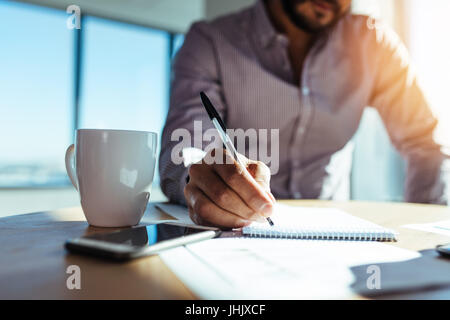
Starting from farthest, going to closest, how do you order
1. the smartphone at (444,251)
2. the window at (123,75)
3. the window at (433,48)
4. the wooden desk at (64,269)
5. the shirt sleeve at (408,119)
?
the window at (123,75)
the window at (433,48)
the shirt sleeve at (408,119)
the smartphone at (444,251)
the wooden desk at (64,269)

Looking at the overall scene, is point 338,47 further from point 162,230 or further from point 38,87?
point 38,87

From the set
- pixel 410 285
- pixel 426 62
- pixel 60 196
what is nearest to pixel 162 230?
pixel 410 285

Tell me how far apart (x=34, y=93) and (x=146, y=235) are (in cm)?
390

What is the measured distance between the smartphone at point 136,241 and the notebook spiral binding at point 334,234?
0.23ft

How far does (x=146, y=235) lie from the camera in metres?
0.37

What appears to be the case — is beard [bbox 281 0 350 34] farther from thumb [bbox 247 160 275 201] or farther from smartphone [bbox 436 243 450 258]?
smartphone [bbox 436 243 450 258]

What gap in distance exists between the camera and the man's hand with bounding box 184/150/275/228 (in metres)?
0.44

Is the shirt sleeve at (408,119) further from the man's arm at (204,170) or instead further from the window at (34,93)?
the window at (34,93)

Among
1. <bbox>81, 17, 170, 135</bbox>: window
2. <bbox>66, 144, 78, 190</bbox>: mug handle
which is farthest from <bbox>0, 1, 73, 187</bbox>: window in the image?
<bbox>66, 144, 78, 190</bbox>: mug handle

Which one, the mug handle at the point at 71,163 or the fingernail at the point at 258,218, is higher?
the mug handle at the point at 71,163

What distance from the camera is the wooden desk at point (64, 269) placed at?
0.24 metres

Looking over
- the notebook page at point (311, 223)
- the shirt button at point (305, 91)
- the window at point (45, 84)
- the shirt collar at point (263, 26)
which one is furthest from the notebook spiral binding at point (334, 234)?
the window at point (45, 84)

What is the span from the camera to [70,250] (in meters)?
0.34

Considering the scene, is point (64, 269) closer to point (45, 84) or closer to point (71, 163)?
point (71, 163)
